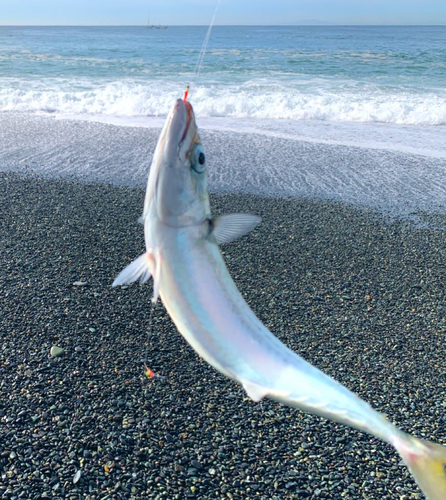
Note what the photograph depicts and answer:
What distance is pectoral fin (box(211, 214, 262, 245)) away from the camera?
0.69 metres

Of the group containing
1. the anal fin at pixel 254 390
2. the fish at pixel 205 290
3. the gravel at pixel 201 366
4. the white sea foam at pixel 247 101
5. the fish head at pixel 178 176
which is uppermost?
the fish head at pixel 178 176

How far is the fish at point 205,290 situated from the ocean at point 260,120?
13cm

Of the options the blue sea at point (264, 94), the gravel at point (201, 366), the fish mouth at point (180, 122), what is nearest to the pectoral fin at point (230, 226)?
the fish mouth at point (180, 122)

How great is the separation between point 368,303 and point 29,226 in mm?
3907

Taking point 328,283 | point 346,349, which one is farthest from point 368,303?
point 346,349

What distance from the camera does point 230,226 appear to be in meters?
0.71

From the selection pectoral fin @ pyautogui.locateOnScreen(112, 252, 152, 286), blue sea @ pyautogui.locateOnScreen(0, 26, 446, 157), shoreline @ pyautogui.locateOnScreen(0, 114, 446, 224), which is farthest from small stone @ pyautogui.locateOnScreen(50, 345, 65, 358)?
blue sea @ pyautogui.locateOnScreen(0, 26, 446, 157)

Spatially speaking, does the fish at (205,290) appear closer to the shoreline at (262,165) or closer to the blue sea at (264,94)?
the shoreline at (262,165)

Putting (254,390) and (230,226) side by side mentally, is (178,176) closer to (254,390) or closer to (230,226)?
(230,226)

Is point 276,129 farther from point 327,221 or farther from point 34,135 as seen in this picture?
point 327,221

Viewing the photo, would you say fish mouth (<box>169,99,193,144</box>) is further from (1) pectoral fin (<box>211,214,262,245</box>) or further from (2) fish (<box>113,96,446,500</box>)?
(1) pectoral fin (<box>211,214,262,245</box>)

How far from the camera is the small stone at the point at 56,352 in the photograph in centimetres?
380

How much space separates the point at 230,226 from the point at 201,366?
10.5 feet

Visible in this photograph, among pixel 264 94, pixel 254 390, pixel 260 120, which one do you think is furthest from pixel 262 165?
pixel 264 94
